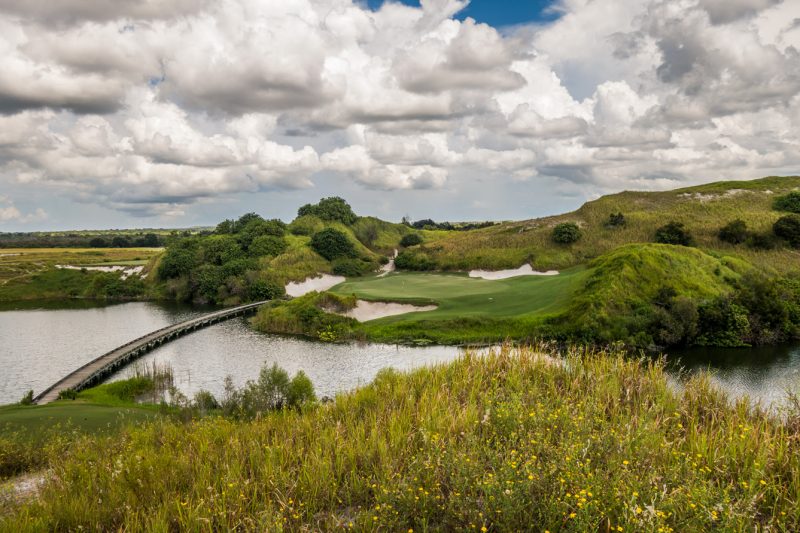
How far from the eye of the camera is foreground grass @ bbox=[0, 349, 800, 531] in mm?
6004

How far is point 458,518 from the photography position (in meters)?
6.19

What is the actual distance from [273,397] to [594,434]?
2467cm

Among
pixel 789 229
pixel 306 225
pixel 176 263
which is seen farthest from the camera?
pixel 306 225

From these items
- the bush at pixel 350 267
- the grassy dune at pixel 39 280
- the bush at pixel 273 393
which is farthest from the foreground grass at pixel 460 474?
the grassy dune at pixel 39 280

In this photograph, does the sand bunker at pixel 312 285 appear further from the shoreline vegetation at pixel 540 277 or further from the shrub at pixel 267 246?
the shrub at pixel 267 246

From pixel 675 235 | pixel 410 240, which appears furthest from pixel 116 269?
pixel 675 235

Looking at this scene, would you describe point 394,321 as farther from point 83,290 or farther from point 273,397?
point 83,290

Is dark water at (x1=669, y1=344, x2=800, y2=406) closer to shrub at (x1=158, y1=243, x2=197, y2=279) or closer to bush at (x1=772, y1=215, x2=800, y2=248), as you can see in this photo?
bush at (x1=772, y1=215, x2=800, y2=248)

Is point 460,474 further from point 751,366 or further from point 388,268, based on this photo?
point 388,268

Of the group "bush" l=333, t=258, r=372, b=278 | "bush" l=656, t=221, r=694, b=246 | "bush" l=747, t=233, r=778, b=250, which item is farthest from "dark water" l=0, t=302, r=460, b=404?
"bush" l=747, t=233, r=778, b=250

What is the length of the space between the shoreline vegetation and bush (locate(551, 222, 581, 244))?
27 cm

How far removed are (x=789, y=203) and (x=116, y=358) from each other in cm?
11347

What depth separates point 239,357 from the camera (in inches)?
1861

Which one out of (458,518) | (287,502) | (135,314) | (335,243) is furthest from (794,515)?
(335,243)
